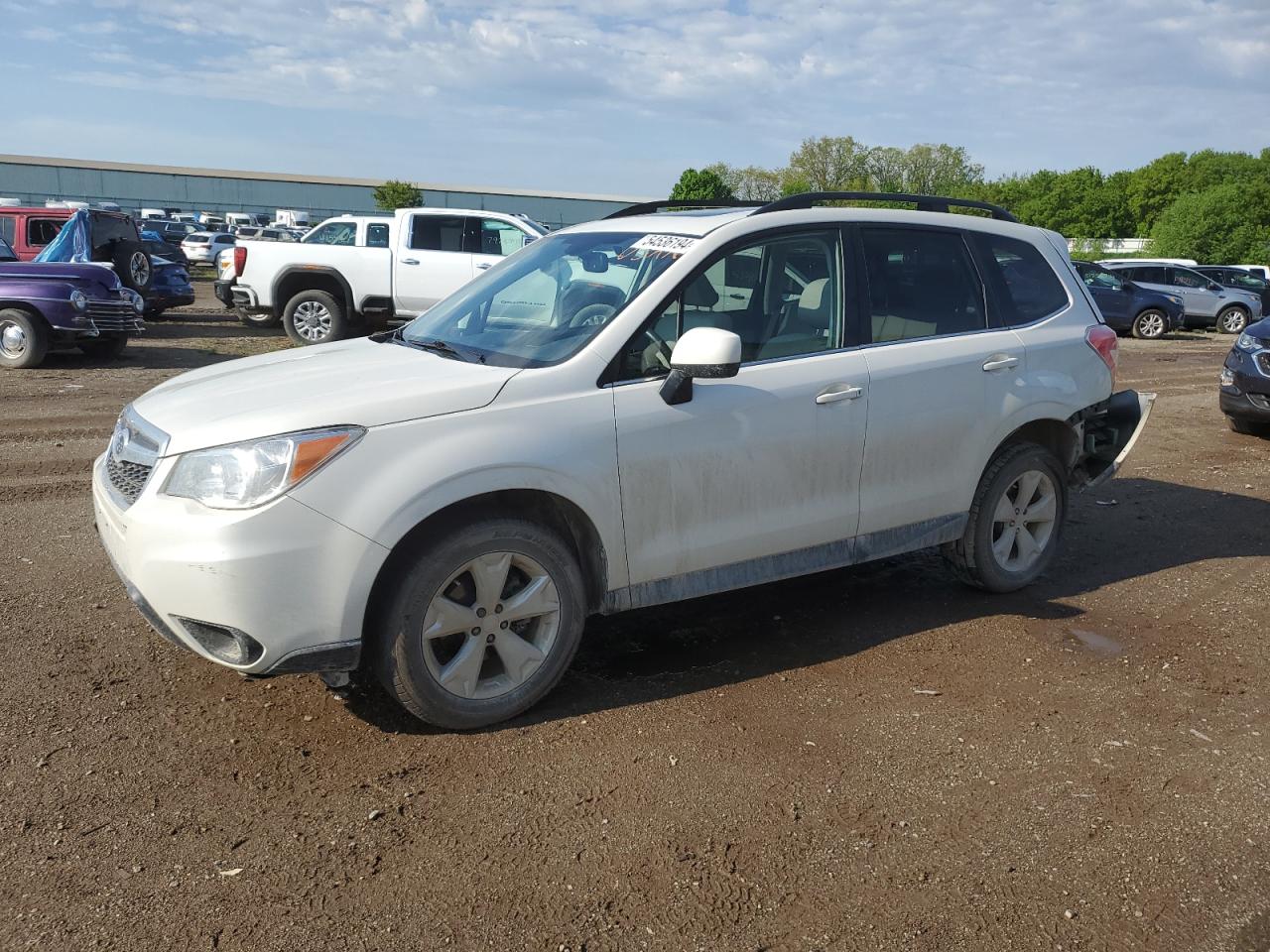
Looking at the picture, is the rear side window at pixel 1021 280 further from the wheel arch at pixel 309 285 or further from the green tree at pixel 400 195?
the green tree at pixel 400 195

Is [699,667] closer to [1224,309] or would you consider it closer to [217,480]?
[217,480]

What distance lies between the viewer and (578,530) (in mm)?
4051

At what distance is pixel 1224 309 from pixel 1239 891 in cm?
2648

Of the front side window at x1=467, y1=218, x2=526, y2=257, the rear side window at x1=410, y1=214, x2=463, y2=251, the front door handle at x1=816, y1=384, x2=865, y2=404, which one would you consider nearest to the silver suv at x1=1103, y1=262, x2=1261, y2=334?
the front side window at x1=467, y1=218, x2=526, y2=257

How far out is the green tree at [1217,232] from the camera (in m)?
49.3

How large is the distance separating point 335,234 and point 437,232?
178 cm

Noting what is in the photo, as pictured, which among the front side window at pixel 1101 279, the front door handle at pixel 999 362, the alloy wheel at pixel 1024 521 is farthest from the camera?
the front side window at pixel 1101 279

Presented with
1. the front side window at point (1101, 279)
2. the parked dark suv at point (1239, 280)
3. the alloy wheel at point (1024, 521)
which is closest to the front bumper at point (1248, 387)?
the alloy wheel at point (1024, 521)

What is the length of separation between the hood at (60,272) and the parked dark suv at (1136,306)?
19405 millimetres

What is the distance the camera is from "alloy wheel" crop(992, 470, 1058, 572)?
17.5 feet

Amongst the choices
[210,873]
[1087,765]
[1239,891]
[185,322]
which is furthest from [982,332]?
[185,322]

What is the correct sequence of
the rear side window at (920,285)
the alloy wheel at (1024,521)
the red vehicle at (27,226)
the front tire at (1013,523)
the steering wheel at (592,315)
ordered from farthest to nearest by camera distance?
the red vehicle at (27,226) → the alloy wheel at (1024,521) → the front tire at (1013,523) → the rear side window at (920,285) → the steering wheel at (592,315)

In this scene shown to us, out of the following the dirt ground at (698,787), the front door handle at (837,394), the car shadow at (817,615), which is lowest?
the dirt ground at (698,787)

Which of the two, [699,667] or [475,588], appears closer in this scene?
[475,588]
